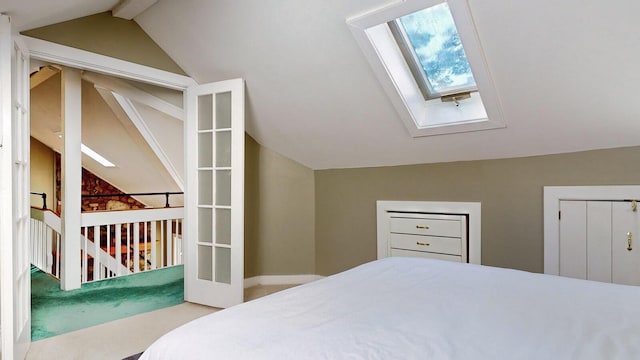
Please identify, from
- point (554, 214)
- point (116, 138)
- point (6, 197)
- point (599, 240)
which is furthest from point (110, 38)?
point (599, 240)

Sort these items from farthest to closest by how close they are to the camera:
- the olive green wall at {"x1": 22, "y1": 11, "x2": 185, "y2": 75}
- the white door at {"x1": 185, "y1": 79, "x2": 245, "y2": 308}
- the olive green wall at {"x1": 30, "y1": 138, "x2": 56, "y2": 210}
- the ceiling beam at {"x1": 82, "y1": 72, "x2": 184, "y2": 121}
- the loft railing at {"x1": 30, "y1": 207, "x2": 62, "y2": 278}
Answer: the olive green wall at {"x1": 30, "y1": 138, "x2": 56, "y2": 210} < the loft railing at {"x1": 30, "y1": 207, "x2": 62, "y2": 278} < the ceiling beam at {"x1": 82, "y1": 72, "x2": 184, "y2": 121} < the white door at {"x1": 185, "y1": 79, "x2": 245, "y2": 308} < the olive green wall at {"x1": 22, "y1": 11, "x2": 185, "y2": 75}

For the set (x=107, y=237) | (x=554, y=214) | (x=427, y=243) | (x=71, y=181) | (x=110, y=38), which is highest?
(x=110, y=38)

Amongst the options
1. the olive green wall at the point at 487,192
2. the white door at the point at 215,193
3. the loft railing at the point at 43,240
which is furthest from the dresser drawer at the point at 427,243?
the loft railing at the point at 43,240

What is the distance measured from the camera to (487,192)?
2.84m

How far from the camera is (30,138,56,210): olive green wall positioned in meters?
6.56

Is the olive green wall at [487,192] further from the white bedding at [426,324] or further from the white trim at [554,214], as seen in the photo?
the white bedding at [426,324]

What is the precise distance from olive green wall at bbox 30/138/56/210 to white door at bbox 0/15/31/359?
17.3ft

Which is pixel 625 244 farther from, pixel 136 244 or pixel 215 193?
pixel 136 244

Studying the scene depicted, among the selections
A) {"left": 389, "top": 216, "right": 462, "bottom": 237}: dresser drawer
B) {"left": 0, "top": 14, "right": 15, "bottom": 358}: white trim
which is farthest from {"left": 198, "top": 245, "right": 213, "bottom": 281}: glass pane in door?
{"left": 389, "top": 216, "right": 462, "bottom": 237}: dresser drawer

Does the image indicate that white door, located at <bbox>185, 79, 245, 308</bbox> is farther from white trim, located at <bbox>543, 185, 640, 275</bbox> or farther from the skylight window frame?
white trim, located at <bbox>543, 185, 640, 275</bbox>

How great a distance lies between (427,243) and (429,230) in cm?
11

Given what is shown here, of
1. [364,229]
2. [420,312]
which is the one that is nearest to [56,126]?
[364,229]

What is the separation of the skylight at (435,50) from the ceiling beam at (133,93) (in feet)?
7.72

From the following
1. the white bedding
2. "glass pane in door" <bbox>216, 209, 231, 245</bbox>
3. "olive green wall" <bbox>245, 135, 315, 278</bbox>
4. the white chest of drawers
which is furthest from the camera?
"olive green wall" <bbox>245, 135, 315, 278</bbox>
